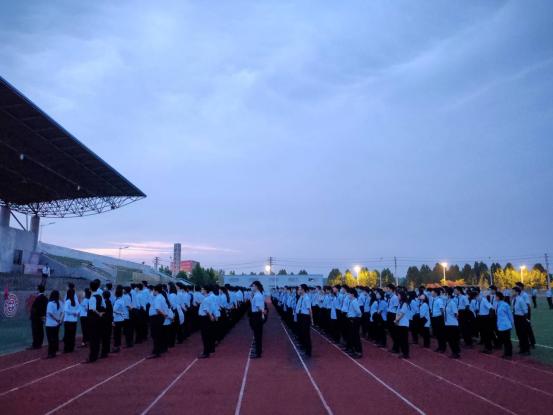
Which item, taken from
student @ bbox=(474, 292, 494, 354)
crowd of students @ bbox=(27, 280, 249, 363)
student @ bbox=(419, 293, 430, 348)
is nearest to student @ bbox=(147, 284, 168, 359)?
crowd of students @ bbox=(27, 280, 249, 363)

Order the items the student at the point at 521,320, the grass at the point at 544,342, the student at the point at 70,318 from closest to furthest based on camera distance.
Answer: the grass at the point at 544,342 < the student at the point at 521,320 < the student at the point at 70,318

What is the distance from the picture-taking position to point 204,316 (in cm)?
1093

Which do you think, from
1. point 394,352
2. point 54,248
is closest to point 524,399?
point 394,352

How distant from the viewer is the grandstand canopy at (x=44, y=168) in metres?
19.7

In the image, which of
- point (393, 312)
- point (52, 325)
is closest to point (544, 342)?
point (393, 312)

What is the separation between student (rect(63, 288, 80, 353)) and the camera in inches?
444

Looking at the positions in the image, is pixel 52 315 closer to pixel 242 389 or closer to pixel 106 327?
pixel 106 327

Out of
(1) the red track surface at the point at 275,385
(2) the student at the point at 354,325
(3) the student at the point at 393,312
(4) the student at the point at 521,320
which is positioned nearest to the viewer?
(1) the red track surface at the point at 275,385

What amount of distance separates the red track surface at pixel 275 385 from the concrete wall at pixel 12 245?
79.8ft

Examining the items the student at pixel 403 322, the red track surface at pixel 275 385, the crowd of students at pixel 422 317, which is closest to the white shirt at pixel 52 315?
the red track surface at pixel 275 385

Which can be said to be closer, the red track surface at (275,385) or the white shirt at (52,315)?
the red track surface at (275,385)

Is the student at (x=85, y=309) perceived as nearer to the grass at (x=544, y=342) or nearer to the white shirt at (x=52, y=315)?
the white shirt at (x=52, y=315)

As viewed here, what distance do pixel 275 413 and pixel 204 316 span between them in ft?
17.8

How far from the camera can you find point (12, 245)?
3269 centimetres
